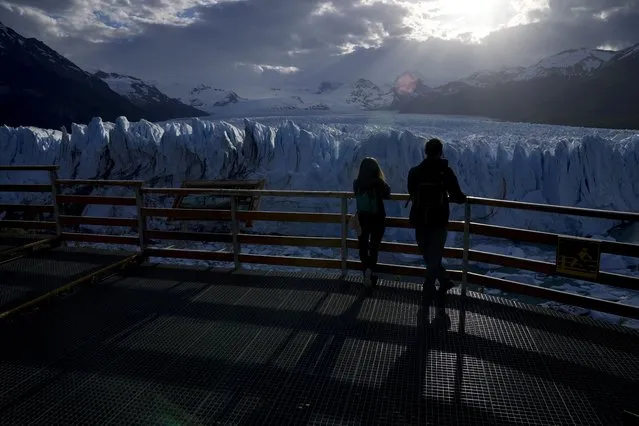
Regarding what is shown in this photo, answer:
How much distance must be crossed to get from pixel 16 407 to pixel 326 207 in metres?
18.8

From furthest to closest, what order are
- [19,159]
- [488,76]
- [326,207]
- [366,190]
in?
[488,76], [19,159], [326,207], [366,190]

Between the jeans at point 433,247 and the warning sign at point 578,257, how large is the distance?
1077mm

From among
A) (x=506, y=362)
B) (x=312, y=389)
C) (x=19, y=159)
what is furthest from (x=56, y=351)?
(x=19, y=159)

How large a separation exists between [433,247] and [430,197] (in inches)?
22.3

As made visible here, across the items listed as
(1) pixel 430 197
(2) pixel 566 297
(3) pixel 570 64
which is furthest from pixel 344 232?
(3) pixel 570 64

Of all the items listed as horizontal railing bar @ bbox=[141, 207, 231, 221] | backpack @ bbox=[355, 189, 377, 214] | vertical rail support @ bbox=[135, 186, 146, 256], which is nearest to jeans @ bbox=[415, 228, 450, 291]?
backpack @ bbox=[355, 189, 377, 214]

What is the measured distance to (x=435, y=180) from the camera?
14.1 ft

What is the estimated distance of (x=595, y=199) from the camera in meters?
20.3

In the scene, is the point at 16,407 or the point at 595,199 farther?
the point at 595,199

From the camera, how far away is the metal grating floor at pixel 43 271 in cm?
536

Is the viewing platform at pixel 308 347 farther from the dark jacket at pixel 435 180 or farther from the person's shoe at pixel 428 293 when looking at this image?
the dark jacket at pixel 435 180

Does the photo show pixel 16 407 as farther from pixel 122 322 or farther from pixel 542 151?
pixel 542 151

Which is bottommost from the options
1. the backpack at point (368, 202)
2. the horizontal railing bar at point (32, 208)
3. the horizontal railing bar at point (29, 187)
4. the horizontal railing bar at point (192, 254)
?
the horizontal railing bar at point (192, 254)

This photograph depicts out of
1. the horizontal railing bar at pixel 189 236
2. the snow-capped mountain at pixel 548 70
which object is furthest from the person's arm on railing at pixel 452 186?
the snow-capped mountain at pixel 548 70
